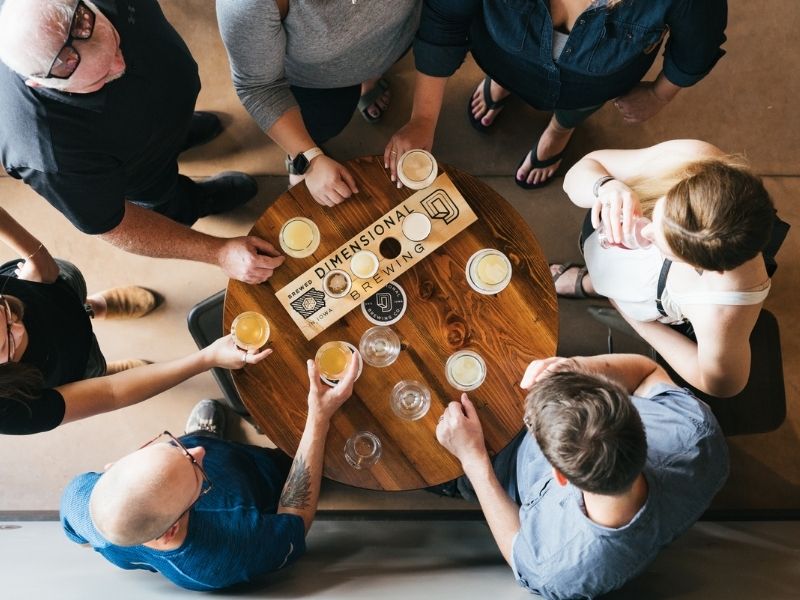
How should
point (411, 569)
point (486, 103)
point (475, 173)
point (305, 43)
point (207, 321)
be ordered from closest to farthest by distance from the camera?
point (305, 43), point (411, 569), point (207, 321), point (486, 103), point (475, 173)

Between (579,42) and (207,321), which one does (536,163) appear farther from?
(207,321)

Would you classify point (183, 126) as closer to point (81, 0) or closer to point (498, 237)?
point (81, 0)

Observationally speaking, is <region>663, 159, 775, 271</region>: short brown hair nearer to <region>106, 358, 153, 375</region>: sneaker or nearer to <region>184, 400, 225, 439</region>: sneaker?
<region>184, 400, 225, 439</region>: sneaker

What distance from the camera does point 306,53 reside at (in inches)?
73.1

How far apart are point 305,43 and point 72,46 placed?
0.67 meters

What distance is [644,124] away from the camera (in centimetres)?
273

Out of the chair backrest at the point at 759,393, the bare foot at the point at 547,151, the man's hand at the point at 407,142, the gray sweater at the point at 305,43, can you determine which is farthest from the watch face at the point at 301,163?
the chair backrest at the point at 759,393

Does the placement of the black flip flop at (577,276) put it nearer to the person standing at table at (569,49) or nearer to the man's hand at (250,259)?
the person standing at table at (569,49)

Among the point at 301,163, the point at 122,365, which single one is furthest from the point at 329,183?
the point at 122,365

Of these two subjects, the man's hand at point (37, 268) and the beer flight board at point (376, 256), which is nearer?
the beer flight board at point (376, 256)

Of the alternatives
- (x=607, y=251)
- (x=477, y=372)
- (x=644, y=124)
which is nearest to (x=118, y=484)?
(x=477, y=372)

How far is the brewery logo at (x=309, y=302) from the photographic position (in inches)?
71.3

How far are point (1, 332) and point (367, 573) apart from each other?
127cm

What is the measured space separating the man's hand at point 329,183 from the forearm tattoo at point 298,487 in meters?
0.78
